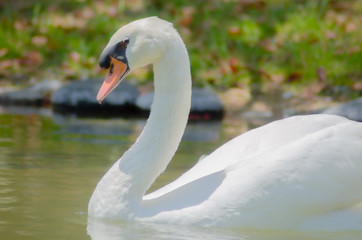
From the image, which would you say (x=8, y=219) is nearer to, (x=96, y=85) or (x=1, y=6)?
(x=96, y=85)

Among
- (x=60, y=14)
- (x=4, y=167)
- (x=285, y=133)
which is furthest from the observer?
(x=60, y=14)

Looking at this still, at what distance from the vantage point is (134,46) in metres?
5.04

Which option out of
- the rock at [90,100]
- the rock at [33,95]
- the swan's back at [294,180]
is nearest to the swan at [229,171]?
the swan's back at [294,180]

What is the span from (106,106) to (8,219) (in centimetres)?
623

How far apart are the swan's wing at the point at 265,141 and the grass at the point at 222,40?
625cm

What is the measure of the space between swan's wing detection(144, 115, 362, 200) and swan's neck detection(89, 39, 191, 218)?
210 mm

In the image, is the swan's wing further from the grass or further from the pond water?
the grass

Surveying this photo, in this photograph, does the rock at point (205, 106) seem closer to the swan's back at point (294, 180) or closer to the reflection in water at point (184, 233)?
the swan's back at point (294, 180)

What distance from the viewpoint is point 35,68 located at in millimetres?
12617

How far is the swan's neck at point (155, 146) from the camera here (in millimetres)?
5035

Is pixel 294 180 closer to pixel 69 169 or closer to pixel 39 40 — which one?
pixel 69 169

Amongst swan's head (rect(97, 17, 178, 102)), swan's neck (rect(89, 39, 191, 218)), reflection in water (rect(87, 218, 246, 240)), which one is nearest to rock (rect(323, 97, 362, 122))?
swan's neck (rect(89, 39, 191, 218))

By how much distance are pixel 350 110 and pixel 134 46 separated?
533 cm

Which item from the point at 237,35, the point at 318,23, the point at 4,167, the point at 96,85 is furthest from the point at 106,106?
the point at 4,167
